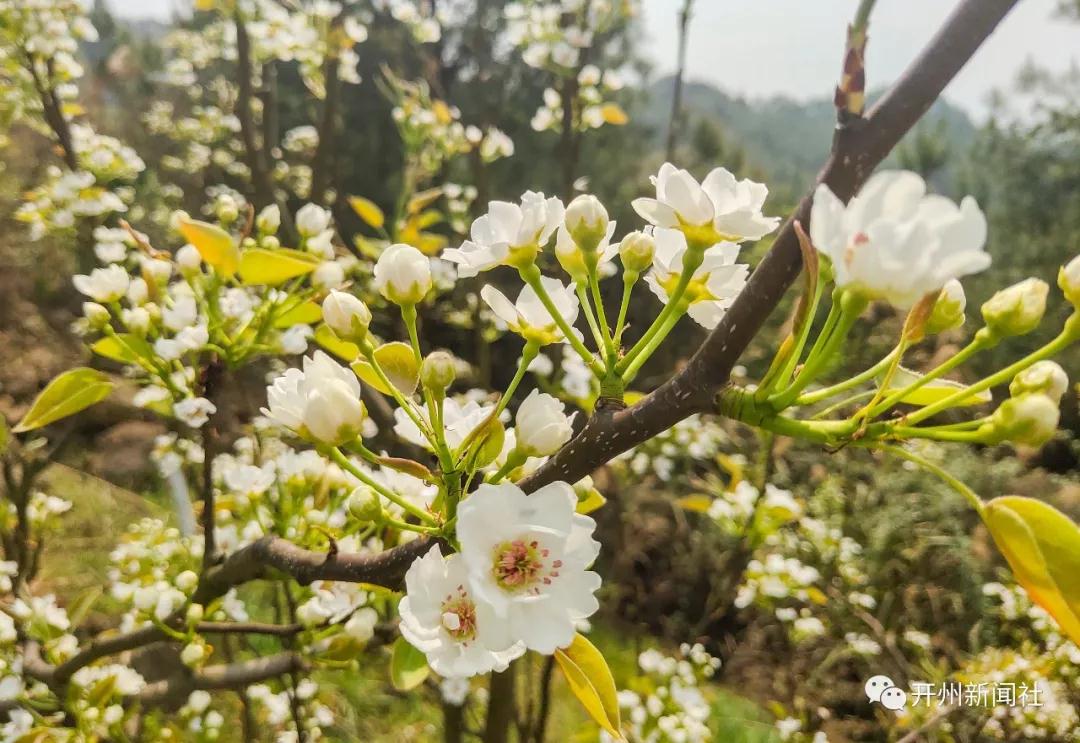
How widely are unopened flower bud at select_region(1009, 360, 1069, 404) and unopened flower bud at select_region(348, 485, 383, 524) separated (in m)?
0.36

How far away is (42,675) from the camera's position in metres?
0.86

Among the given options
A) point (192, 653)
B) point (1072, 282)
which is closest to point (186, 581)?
point (192, 653)

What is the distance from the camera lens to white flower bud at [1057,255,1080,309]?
0.34 meters

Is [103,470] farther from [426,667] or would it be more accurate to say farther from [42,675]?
[426,667]

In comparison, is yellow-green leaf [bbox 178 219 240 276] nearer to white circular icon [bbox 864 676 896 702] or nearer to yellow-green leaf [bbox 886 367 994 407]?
yellow-green leaf [bbox 886 367 994 407]

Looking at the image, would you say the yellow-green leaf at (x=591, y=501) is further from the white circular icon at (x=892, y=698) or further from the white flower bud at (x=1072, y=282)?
the white circular icon at (x=892, y=698)

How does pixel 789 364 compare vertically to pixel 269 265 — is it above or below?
above

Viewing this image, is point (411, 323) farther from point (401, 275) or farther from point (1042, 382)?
point (1042, 382)

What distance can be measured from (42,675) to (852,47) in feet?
3.51

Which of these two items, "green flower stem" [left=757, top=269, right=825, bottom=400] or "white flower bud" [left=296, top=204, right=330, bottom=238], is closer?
"green flower stem" [left=757, top=269, right=825, bottom=400]

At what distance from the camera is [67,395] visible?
619mm

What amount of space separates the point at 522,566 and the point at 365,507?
0.12 metres
